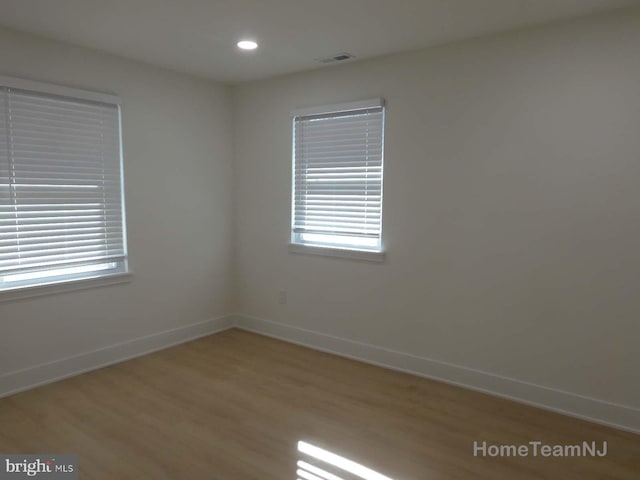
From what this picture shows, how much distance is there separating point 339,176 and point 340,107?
22.9 inches

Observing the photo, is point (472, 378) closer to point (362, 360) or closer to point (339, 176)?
point (362, 360)

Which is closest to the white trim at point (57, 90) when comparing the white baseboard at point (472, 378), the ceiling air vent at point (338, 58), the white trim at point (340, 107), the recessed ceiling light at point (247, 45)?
the recessed ceiling light at point (247, 45)

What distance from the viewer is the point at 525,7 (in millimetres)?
2598

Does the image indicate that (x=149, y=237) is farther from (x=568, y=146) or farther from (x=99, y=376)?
(x=568, y=146)

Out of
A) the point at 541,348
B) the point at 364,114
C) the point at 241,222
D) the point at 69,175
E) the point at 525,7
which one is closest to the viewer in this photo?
the point at 525,7

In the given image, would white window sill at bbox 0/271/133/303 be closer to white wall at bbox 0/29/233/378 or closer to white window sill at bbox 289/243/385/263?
white wall at bbox 0/29/233/378

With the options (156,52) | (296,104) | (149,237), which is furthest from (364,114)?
(149,237)

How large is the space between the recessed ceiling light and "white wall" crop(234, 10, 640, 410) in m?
0.78

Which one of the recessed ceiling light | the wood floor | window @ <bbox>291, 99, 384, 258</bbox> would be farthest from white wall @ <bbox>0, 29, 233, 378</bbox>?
the recessed ceiling light

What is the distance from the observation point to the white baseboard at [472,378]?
280cm

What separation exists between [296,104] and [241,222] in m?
1.35

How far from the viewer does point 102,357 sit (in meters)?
3.66

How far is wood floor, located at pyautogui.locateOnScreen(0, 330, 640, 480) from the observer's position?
2.36 meters

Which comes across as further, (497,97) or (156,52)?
(156,52)
